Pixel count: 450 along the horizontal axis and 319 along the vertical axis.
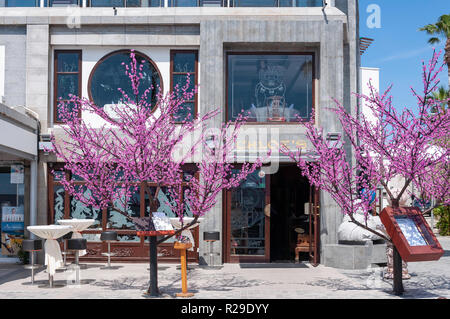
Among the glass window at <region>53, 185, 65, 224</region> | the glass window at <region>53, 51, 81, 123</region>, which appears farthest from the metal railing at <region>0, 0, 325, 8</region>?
the glass window at <region>53, 185, 65, 224</region>

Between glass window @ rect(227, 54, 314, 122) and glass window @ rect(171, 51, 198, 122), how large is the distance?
94cm

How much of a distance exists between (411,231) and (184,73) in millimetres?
7663

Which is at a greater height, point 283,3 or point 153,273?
point 283,3

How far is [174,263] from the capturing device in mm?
14977

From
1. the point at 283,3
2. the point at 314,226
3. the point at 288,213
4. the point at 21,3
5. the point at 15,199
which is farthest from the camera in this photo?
the point at 288,213

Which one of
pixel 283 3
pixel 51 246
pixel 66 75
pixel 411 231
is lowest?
pixel 51 246

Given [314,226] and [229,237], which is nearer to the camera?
[314,226]

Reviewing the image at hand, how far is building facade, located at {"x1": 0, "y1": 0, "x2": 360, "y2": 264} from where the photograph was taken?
14992mm

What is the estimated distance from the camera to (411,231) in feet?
33.2

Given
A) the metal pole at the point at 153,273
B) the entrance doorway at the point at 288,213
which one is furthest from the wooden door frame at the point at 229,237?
the metal pole at the point at 153,273

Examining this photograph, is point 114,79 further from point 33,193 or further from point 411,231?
point 411,231

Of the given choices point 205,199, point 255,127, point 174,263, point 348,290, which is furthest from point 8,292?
Result: point 255,127

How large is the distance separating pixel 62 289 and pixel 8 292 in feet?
3.17

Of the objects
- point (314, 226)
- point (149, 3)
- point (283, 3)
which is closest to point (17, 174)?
point (149, 3)
